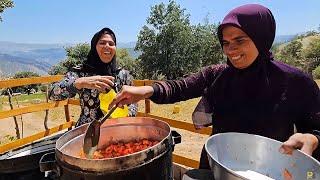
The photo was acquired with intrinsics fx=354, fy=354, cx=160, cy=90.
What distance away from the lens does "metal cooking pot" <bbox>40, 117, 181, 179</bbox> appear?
1.59 metres

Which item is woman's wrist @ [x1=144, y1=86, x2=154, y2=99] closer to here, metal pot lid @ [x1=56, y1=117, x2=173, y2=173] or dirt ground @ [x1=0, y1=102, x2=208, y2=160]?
metal pot lid @ [x1=56, y1=117, x2=173, y2=173]

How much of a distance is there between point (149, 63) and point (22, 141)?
37235mm

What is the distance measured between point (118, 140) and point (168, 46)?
40.7 meters

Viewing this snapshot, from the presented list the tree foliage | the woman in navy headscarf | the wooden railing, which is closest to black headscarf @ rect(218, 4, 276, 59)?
the woman in navy headscarf

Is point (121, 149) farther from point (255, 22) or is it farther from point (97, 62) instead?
point (97, 62)

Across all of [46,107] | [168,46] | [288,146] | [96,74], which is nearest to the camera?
[288,146]

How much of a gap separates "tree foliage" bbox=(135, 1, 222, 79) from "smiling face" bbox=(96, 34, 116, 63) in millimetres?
37816

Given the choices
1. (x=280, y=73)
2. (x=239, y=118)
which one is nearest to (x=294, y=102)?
(x=280, y=73)

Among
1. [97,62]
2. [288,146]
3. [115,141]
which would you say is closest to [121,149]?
[115,141]

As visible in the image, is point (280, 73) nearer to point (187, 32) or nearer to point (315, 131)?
point (315, 131)

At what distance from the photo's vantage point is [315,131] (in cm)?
160

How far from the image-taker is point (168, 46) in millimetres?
42531

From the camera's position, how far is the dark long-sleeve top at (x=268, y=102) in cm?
169

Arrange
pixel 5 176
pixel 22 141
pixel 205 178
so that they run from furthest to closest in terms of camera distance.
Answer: pixel 22 141
pixel 5 176
pixel 205 178
